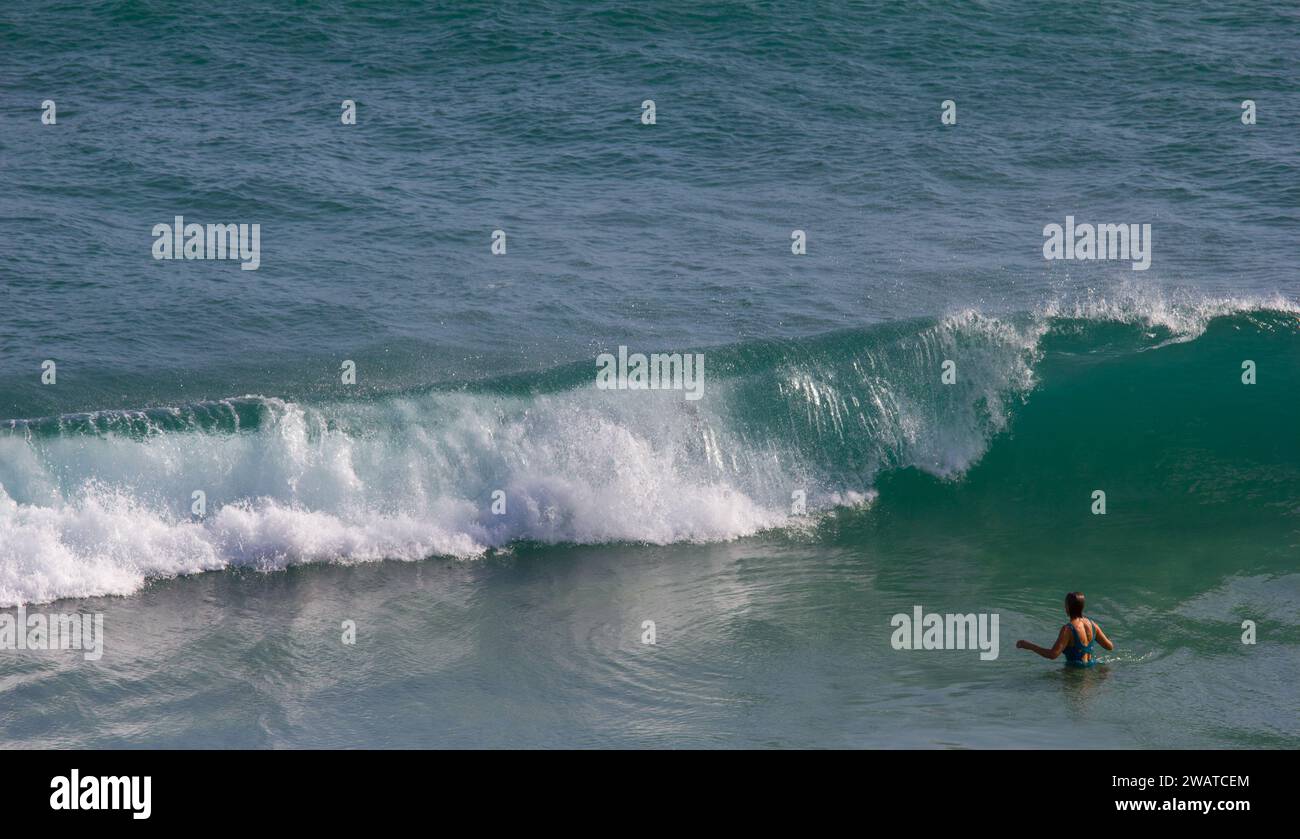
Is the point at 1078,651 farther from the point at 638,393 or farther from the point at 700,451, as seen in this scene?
the point at 638,393

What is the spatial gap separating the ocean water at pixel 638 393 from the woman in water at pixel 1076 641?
338mm

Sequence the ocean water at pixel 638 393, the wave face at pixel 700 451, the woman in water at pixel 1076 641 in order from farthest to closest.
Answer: the wave face at pixel 700 451
the ocean water at pixel 638 393
the woman in water at pixel 1076 641

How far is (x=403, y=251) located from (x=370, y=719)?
35.0 ft

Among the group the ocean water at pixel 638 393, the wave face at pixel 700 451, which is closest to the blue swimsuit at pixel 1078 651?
the ocean water at pixel 638 393

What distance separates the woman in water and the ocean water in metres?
0.34

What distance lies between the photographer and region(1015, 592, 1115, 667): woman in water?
11.7 m

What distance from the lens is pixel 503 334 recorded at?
18.4m

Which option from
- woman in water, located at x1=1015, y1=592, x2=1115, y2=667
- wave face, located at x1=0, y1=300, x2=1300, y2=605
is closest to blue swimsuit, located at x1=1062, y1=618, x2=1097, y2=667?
woman in water, located at x1=1015, y1=592, x2=1115, y2=667

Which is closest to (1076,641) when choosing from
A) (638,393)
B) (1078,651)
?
(1078,651)

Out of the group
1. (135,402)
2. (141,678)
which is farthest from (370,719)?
(135,402)

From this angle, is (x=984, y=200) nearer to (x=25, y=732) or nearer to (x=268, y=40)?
(x=268, y=40)

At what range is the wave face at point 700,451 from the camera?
1507cm

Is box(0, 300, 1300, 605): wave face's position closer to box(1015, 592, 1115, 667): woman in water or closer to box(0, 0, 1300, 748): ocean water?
box(0, 0, 1300, 748): ocean water

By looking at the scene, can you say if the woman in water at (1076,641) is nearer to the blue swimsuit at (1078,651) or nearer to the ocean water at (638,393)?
the blue swimsuit at (1078,651)
